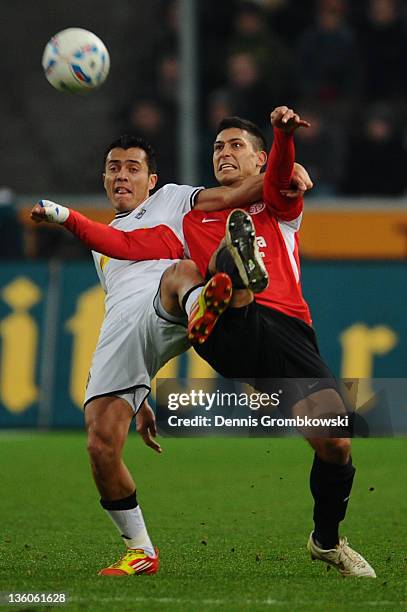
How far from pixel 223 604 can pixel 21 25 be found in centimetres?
1330

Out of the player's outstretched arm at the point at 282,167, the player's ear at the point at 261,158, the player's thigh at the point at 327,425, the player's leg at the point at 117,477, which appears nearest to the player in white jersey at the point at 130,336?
the player's leg at the point at 117,477

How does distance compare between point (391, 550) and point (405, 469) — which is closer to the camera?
point (391, 550)

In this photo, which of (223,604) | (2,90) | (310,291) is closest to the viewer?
(223,604)

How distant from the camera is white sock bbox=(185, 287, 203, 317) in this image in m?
5.88

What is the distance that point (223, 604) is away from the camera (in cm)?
531

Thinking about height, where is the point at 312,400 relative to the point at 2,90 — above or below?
below

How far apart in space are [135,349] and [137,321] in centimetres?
14

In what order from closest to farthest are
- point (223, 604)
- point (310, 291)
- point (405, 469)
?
point (223, 604) → point (405, 469) → point (310, 291)

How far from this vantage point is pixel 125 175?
22.4 ft

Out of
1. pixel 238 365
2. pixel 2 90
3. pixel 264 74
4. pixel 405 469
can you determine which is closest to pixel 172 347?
pixel 238 365

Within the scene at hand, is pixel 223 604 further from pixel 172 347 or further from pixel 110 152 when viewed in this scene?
pixel 110 152

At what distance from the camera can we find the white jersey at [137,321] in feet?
20.7

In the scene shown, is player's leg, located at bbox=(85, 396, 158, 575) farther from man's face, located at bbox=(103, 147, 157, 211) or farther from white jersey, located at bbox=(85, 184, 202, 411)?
man's face, located at bbox=(103, 147, 157, 211)

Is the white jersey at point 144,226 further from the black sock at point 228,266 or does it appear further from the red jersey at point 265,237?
the black sock at point 228,266
